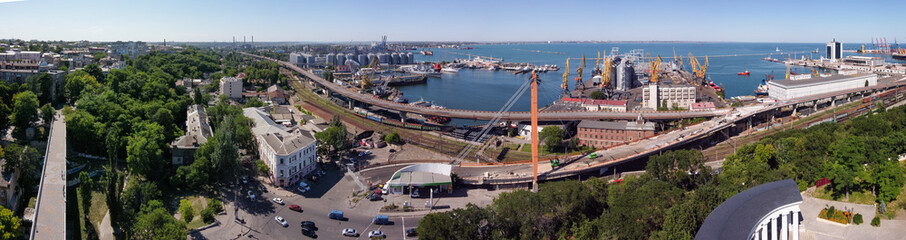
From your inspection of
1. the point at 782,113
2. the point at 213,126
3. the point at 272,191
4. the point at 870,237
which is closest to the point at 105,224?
the point at 272,191

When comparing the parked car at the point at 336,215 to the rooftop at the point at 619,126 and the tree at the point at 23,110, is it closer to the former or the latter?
the tree at the point at 23,110

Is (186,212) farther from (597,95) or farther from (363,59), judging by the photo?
(363,59)

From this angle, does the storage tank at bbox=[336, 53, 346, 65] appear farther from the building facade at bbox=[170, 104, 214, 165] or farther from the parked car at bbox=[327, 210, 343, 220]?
the parked car at bbox=[327, 210, 343, 220]

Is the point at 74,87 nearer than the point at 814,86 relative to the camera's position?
Yes

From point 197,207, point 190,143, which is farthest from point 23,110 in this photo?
point 197,207

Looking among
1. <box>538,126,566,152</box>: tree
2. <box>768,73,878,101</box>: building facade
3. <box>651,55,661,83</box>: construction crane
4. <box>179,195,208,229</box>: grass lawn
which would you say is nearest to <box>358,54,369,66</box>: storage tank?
<box>651,55,661,83</box>: construction crane
